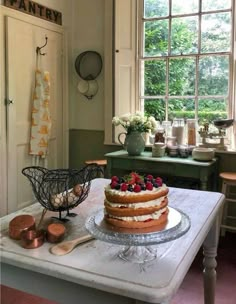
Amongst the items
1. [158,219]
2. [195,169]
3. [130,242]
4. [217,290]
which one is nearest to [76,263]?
[130,242]

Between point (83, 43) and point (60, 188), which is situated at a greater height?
point (83, 43)

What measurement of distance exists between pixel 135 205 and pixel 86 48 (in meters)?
3.20

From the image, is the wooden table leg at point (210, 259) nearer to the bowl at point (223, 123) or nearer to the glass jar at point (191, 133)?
the bowl at point (223, 123)

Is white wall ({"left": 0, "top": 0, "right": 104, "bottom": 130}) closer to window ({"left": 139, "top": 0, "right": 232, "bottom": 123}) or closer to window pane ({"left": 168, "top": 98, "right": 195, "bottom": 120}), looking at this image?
window ({"left": 139, "top": 0, "right": 232, "bottom": 123})

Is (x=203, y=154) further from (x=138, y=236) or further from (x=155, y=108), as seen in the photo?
(x=138, y=236)

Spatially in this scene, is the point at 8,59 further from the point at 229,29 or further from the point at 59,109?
the point at 229,29

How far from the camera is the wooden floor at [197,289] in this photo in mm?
2115

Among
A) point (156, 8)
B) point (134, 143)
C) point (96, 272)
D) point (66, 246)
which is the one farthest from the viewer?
point (156, 8)

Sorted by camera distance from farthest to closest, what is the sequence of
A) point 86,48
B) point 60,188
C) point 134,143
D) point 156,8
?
point 86,48 < point 156,8 < point 134,143 < point 60,188

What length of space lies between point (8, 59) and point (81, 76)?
989 mm

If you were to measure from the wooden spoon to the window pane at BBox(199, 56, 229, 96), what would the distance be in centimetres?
272

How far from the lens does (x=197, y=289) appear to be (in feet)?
7.36

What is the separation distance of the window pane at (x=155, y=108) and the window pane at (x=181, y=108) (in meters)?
0.08

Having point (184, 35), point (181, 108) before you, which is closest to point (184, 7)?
point (184, 35)
